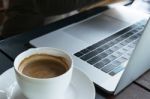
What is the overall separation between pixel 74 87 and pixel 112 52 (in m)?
0.18

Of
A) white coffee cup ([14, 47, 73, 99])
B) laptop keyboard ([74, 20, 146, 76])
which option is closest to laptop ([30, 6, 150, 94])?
laptop keyboard ([74, 20, 146, 76])

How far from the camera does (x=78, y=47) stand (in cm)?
64

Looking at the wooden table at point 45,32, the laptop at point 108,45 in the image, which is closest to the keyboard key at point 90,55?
the laptop at point 108,45

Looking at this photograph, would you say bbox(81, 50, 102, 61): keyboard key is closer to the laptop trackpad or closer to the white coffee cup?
the laptop trackpad

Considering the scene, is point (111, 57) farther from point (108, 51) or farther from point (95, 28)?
point (95, 28)

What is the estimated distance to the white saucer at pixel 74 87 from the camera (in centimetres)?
46

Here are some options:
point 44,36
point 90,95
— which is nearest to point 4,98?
point 90,95

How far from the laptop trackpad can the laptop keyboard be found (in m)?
0.02

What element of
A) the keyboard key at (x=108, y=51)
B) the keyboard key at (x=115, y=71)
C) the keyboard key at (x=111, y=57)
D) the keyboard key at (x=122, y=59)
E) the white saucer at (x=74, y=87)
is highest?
the white saucer at (x=74, y=87)

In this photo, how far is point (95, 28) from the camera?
741mm

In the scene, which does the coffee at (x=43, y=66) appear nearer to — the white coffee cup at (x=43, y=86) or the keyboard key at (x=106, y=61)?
the white coffee cup at (x=43, y=86)

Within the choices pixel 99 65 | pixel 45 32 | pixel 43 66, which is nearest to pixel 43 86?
pixel 43 66

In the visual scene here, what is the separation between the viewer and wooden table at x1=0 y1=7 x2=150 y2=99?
51 centimetres

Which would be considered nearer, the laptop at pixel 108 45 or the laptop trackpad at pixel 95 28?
the laptop at pixel 108 45
